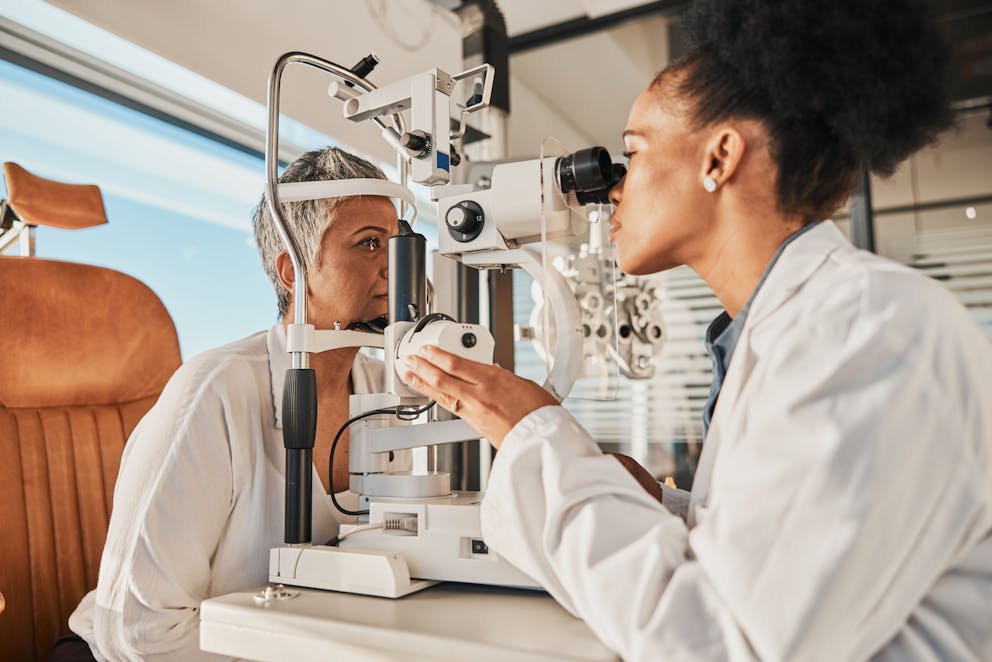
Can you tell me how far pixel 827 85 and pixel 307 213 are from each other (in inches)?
34.9

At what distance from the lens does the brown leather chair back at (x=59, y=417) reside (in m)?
1.31

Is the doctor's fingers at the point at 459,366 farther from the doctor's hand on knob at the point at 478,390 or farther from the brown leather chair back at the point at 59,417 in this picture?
the brown leather chair back at the point at 59,417

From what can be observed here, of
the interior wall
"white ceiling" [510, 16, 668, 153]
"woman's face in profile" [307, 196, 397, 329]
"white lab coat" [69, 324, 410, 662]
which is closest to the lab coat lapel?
"white lab coat" [69, 324, 410, 662]

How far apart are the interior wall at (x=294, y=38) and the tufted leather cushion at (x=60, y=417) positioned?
2.31 ft

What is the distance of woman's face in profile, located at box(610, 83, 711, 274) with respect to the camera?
873mm

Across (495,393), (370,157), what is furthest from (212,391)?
(370,157)

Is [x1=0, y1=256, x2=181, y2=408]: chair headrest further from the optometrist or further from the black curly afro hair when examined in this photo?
the black curly afro hair

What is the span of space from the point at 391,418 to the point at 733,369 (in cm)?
56

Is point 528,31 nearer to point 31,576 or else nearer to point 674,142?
point 674,142

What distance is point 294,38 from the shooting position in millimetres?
2234

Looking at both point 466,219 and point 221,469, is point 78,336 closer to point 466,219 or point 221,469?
point 221,469

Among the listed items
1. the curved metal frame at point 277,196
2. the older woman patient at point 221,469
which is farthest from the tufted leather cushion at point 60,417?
the curved metal frame at point 277,196

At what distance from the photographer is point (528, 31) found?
3500mm

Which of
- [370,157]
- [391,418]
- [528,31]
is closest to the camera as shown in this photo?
[391,418]
